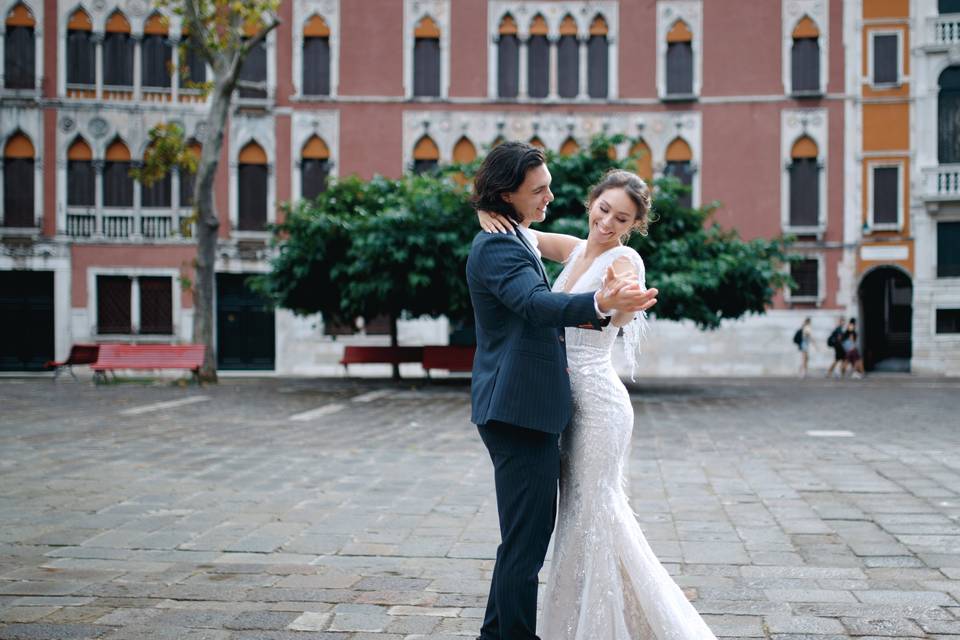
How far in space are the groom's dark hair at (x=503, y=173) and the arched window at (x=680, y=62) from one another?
29648mm

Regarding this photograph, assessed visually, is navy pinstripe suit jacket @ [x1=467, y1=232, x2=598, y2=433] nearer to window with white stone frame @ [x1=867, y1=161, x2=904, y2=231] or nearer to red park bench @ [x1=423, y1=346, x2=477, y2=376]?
red park bench @ [x1=423, y1=346, x2=477, y2=376]

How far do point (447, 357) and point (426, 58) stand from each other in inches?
499

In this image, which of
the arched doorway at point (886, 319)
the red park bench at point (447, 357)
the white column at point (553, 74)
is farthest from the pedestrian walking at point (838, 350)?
the red park bench at point (447, 357)

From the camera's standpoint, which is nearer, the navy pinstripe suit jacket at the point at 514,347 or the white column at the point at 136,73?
the navy pinstripe suit jacket at the point at 514,347

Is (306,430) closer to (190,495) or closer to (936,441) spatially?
(190,495)

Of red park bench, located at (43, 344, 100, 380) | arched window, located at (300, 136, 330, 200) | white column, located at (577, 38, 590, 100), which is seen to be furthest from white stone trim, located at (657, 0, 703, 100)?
red park bench, located at (43, 344, 100, 380)

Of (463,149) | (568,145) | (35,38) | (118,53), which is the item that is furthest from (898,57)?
(35,38)

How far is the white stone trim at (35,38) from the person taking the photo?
3125 cm

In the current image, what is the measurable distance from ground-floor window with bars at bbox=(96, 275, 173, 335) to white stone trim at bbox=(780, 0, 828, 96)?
1933 centimetres

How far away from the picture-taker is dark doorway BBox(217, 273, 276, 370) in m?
31.5

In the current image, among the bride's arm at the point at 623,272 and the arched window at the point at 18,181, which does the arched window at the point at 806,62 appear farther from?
the bride's arm at the point at 623,272

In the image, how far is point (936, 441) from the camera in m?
11.8

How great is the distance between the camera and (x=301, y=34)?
3203 cm

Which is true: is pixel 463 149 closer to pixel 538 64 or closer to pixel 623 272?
pixel 538 64
